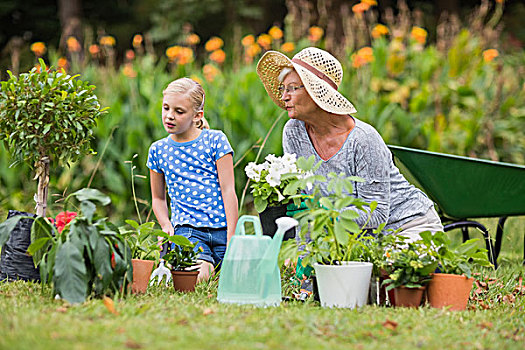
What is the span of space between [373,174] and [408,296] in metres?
0.55

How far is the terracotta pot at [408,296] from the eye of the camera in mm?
2252

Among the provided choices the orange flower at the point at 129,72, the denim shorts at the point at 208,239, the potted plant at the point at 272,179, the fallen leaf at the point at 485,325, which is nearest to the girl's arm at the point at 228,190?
the denim shorts at the point at 208,239

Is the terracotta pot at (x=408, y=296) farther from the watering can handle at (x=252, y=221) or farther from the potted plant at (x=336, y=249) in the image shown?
the watering can handle at (x=252, y=221)

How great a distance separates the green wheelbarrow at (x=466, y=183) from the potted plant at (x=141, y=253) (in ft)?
4.77

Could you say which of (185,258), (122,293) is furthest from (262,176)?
(122,293)

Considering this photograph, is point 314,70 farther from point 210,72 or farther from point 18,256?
point 210,72

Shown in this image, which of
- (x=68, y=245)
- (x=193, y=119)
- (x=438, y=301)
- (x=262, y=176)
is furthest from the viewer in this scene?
(x=193, y=119)

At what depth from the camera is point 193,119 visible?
286 cm

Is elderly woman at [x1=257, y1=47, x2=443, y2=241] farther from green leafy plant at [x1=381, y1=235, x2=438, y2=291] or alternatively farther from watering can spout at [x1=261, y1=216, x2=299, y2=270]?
watering can spout at [x1=261, y1=216, x2=299, y2=270]

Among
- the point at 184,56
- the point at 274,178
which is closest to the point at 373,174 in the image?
the point at 274,178

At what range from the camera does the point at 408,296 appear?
226cm

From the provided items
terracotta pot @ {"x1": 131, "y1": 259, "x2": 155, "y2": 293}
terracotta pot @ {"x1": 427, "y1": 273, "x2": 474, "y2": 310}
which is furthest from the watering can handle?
terracotta pot @ {"x1": 427, "y1": 273, "x2": 474, "y2": 310}

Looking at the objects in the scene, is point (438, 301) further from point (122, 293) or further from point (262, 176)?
point (122, 293)

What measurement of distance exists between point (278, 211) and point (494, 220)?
120 inches
